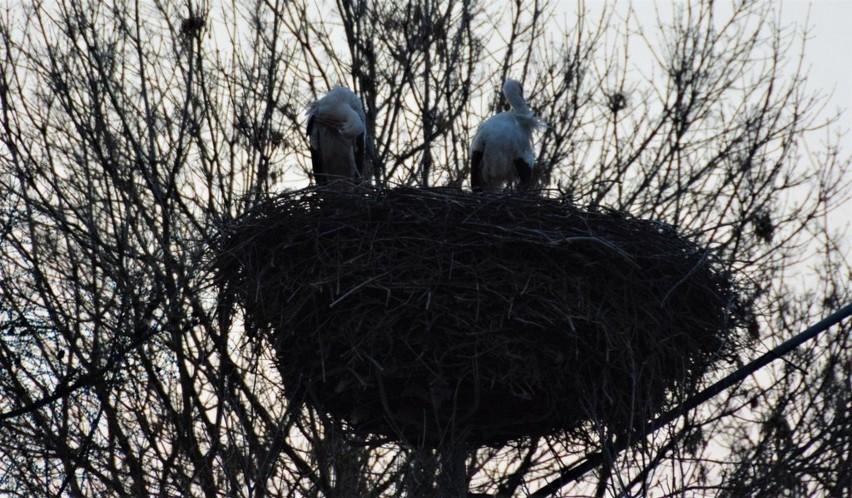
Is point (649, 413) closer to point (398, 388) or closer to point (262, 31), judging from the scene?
point (398, 388)

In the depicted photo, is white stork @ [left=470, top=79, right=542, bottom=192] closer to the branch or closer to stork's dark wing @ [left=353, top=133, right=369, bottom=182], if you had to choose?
stork's dark wing @ [left=353, top=133, right=369, bottom=182]

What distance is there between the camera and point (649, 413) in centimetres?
668

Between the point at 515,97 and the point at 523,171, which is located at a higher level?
the point at 515,97

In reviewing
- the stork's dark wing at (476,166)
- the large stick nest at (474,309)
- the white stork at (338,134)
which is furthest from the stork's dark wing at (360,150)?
the large stick nest at (474,309)

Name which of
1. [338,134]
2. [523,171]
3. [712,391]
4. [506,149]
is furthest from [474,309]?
[338,134]

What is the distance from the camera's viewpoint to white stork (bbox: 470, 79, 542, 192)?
9352 millimetres

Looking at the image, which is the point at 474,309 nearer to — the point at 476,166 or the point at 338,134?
the point at 476,166

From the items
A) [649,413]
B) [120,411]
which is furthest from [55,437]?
[649,413]

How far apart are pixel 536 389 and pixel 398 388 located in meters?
0.64

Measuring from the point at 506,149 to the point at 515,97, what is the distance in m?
0.44

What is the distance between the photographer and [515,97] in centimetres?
959

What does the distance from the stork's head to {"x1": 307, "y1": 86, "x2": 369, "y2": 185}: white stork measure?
969 mm

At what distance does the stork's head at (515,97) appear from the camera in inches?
377

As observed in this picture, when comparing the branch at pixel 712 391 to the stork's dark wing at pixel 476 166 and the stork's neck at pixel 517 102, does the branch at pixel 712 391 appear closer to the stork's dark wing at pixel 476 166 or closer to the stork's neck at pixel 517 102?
the stork's dark wing at pixel 476 166
